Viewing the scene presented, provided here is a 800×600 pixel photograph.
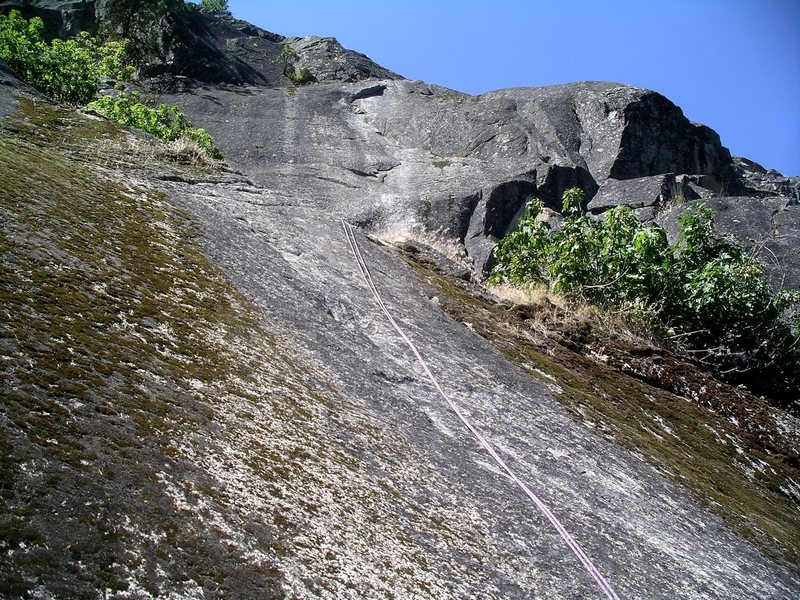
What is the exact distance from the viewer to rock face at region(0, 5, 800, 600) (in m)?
2.16

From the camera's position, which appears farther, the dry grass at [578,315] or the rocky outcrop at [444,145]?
the rocky outcrop at [444,145]

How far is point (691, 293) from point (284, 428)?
6.86m

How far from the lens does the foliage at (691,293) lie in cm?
822

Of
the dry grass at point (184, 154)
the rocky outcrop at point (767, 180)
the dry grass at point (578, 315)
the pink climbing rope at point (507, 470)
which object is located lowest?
the pink climbing rope at point (507, 470)

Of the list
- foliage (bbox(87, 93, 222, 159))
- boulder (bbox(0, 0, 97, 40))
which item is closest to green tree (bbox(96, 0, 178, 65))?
boulder (bbox(0, 0, 97, 40))

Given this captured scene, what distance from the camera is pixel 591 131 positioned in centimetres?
1938

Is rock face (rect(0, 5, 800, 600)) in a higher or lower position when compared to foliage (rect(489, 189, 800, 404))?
lower

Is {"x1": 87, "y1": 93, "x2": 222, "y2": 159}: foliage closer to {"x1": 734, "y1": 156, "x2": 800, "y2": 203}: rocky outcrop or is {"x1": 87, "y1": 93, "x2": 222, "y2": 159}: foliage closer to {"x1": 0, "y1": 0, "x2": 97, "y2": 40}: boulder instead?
{"x1": 0, "y1": 0, "x2": 97, "y2": 40}: boulder

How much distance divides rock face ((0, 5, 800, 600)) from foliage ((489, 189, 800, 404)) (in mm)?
1418

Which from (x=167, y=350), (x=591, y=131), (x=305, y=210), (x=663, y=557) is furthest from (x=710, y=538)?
A: (x=591, y=131)

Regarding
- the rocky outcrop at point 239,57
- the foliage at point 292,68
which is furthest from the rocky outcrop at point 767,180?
the foliage at point 292,68

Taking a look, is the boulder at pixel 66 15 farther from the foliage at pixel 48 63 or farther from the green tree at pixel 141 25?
the foliage at pixel 48 63

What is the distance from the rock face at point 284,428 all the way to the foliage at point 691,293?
1.42m

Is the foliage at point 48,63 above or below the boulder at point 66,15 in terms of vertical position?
below
